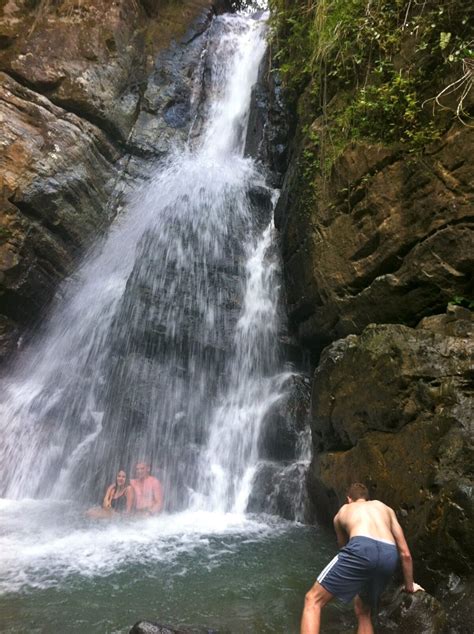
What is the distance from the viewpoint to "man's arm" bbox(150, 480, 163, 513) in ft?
24.9

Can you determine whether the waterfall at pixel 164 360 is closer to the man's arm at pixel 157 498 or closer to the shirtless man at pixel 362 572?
the man's arm at pixel 157 498

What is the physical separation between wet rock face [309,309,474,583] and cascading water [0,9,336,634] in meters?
1.40

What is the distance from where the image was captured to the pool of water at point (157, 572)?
13.7 ft

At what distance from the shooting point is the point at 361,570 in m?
3.68

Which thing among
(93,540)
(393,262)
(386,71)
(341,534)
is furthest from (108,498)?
(386,71)

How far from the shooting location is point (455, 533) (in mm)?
4137

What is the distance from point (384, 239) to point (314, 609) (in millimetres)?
5152

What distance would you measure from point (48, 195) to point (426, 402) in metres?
10.3

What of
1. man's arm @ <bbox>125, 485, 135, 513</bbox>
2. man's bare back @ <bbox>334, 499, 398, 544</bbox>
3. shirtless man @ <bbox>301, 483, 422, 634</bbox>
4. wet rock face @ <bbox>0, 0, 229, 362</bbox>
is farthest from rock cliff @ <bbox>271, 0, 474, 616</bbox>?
wet rock face @ <bbox>0, 0, 229, 362</bbox>

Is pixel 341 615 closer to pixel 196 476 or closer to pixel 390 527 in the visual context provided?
pixel 390 527

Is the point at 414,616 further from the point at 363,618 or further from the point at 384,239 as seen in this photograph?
the point at 384,239

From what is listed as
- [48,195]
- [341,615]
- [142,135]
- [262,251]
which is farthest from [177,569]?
[142,135]

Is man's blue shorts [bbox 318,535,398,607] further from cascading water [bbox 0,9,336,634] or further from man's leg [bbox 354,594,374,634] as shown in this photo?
cascading water [bbox 0,9,336,634]

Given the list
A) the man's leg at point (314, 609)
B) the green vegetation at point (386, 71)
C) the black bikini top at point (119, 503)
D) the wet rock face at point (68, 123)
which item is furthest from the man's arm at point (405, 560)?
the wet rock face at point (68, 123)
